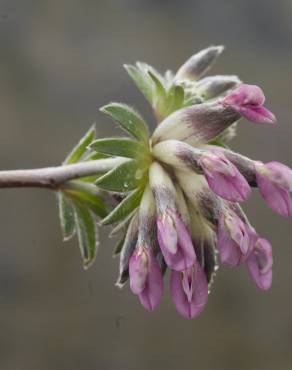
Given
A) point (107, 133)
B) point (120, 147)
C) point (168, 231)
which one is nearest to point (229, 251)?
point (168, 231)

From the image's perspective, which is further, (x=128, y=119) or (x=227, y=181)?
(x=128, y=119)

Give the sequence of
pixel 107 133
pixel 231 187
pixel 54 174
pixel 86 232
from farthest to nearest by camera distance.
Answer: pixel 107 133 < pixel 86 232 < pixel 54 174 < pixel 231 187

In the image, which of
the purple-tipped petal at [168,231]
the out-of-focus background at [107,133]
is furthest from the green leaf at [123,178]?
the out-of-focus background at [107,133]

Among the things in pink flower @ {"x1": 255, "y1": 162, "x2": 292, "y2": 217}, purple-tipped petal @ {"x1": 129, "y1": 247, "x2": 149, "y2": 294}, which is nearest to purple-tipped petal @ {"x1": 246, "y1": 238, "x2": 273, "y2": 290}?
pink flower @ {"x1": 255, "y1": 162, "x2": 292, "y2": 217}

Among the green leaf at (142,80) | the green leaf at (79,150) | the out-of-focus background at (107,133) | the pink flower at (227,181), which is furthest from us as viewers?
the out-of-focus background at (107,133)

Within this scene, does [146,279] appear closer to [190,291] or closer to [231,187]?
[190,291]

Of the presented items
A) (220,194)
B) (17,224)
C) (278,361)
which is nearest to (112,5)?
(17,224)

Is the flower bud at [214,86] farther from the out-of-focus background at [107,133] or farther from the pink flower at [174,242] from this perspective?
the out-of-focus background at [107,133]
